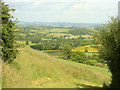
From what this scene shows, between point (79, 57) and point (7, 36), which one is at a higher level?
Result: point (7, 36)

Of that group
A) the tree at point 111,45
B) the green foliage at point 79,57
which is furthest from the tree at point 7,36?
the green foliage at point 79,57

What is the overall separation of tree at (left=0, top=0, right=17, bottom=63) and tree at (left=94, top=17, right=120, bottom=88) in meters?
11.8

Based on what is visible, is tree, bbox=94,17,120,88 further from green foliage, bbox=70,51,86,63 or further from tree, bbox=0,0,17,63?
green foliage, bbox=70,51,86,63

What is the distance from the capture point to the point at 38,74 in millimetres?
Answer: 18188

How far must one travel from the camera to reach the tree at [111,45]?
11820 mm

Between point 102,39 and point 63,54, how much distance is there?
8182 centimetres

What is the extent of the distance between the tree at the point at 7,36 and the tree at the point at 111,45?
38.8ft

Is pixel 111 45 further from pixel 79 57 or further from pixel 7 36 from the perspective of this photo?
pixel 79 57

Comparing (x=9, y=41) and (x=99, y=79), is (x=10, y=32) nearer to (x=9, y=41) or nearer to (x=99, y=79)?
(x=9, y=41)

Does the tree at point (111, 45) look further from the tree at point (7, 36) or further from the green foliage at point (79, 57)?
the green foliage at point (79, 57)

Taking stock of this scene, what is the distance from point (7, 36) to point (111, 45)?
13.5 m

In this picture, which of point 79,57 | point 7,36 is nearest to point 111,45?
point 7,36

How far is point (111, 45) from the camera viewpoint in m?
12.6

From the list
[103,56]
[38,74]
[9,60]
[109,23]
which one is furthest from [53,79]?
[109,23]
